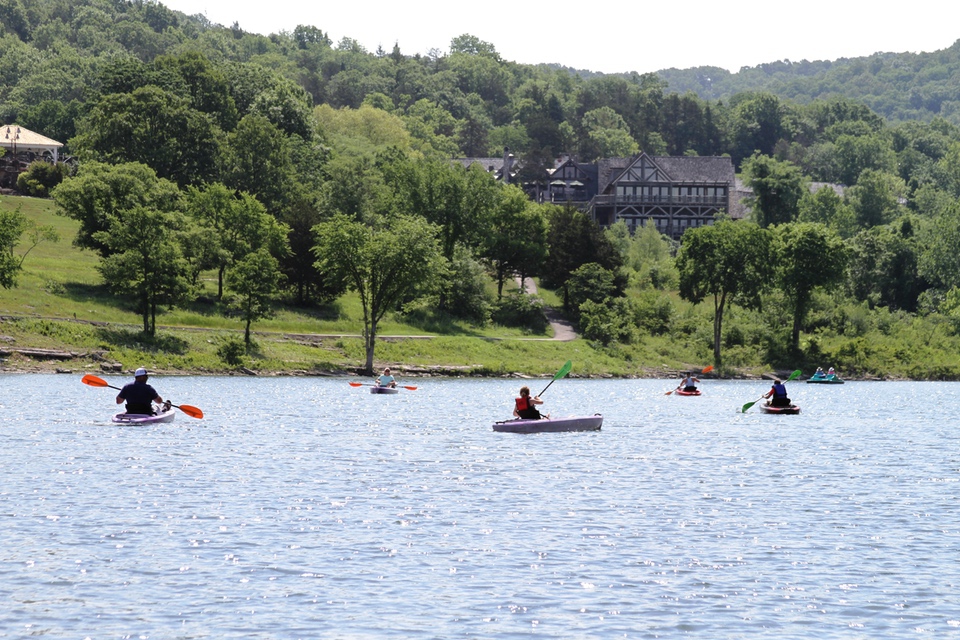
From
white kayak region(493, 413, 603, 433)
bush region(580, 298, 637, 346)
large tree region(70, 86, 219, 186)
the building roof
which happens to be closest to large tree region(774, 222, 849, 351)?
bush region(580, 298, 637, 346)

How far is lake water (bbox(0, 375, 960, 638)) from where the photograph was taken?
19391 mm

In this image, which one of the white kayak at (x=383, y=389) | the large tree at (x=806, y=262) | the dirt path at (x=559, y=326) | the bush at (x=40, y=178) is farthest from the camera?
the bush at (x=40, y=178)

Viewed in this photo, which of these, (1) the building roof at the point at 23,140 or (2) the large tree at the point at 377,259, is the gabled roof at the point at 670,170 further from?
(2) the large tree at the point at 377,259

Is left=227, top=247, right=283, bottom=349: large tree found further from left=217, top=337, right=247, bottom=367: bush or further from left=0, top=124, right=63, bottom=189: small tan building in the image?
left=0, top=124, right=63, bottom=189: small tan building

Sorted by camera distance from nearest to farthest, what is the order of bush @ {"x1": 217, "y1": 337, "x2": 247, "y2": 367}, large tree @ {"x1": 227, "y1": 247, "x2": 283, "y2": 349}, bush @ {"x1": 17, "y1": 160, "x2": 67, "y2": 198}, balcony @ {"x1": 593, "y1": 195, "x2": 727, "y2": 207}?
bush @ {"x1": 217, "y1": 337, "x2": 247, "y2": 367} → large tree @ {"x1": 227, "y1": 247, "x2": 283, "y2": 349} → bush @ {"x1": 17, "y1": 160, "x2": 67, "y2": 198} → balcony @ {"x1": 593, "y1": 195, "x2": 727, "y2": 207}

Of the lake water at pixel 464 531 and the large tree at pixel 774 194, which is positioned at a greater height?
the large tree at pixel 774 194

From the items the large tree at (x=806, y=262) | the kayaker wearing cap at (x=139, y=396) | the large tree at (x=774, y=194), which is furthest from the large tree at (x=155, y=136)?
the kayaker wearing cap at (x=139, y=396)

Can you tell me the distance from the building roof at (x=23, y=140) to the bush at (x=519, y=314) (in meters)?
69.8

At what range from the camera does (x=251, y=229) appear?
9494cm

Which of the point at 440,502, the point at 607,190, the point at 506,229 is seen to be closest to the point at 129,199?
the point at 506,229

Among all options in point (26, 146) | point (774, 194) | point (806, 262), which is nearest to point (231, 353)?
point (806, 262)

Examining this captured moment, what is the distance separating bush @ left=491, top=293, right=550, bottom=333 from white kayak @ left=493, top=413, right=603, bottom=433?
59456mm

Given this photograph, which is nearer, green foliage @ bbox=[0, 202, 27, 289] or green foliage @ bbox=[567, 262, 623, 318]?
green foliage @ bbox=[0, 202, 27, 289]

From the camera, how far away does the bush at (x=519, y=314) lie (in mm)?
109000
